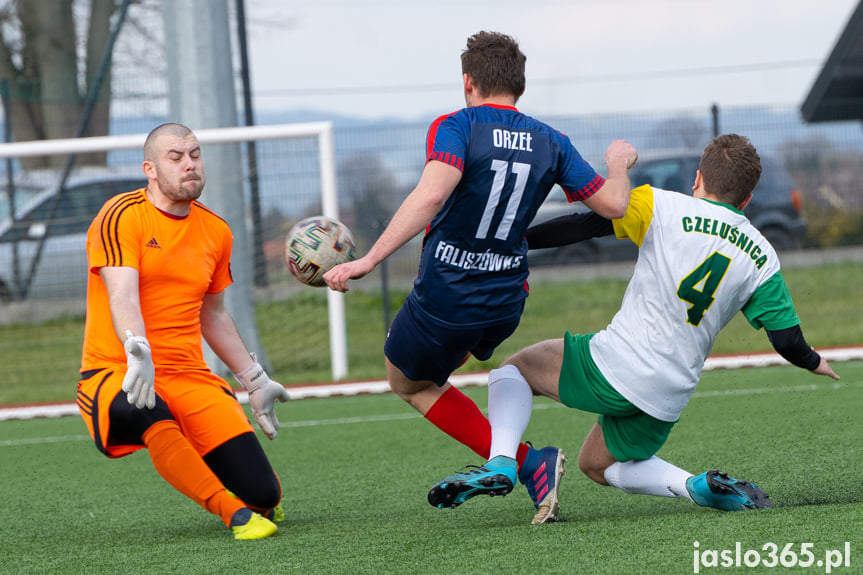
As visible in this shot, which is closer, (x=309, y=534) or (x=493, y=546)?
(x=493, y=546)

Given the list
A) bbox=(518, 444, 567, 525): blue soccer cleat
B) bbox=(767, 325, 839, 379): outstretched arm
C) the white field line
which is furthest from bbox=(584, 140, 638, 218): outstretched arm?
the white field line

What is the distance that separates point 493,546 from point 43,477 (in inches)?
136

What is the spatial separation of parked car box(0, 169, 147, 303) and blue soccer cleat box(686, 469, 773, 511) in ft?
23.8

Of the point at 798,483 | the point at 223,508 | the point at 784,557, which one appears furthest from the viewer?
the point at 798,483

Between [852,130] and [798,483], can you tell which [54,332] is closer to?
[798,483]

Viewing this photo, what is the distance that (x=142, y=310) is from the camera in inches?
169

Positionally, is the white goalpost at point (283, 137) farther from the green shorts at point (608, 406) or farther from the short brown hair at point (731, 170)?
the short brown hair at point (731, 170)

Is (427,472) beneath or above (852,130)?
beneath

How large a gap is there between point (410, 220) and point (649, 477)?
145 cm

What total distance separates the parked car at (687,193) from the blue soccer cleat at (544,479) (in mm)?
7009

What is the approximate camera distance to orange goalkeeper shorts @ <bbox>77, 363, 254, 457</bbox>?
13.3 feet

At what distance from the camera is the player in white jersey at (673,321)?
149 inches

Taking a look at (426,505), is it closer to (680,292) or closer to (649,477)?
(649,477)

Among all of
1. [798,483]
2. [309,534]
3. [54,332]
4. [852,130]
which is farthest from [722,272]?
[852,130]
